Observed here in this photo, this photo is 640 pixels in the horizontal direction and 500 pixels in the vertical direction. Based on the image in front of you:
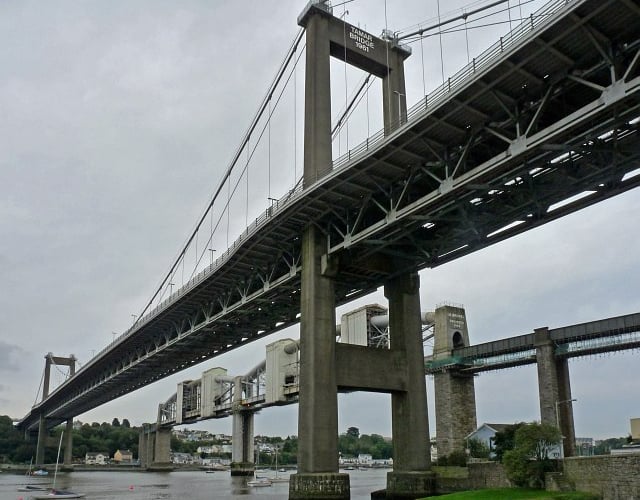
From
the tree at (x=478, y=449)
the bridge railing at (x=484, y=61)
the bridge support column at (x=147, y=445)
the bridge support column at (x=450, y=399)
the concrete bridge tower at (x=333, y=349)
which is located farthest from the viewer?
the bridge support column at (x=147, y=445)

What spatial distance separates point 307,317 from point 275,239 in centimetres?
676

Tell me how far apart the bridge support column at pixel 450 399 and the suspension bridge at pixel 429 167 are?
11993mm

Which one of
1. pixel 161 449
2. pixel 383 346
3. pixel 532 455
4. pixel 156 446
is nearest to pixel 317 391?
pixel 532 455

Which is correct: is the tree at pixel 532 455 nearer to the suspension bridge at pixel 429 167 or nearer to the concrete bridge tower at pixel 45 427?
the suspension bridge at pixel 429 167

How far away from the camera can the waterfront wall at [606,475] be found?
94.6 feet

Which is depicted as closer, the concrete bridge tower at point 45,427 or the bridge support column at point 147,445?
the concrete bridge tower at point 45,427

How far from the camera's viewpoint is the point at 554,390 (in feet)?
156

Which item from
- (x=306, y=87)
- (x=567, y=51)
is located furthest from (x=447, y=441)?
(x=567, y=51)

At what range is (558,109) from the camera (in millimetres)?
29859

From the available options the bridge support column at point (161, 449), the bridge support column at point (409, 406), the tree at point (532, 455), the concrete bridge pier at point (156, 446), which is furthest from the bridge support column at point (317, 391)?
the bridge support column at point (161, 449)

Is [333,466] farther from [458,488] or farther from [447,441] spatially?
[447,441]

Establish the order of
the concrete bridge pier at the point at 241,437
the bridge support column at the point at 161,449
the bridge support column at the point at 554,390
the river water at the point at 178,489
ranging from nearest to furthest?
the bridge support column at the point at 554,390, the river water at the point at 178,489, the concrete bridge pier at the point at 241,437, the bridge support column at the point at 161,449

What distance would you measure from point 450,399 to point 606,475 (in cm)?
2678

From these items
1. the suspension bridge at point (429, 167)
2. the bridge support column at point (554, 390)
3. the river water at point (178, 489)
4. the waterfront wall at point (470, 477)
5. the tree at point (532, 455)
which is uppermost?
the suspension bridge at point (429, 167)
